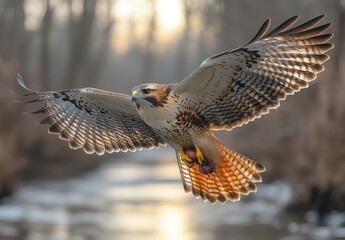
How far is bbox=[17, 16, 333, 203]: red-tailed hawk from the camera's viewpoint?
855 cm

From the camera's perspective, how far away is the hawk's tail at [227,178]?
29.6 ft

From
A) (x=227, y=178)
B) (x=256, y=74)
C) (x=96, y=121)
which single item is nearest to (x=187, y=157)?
(x=227, y=178)

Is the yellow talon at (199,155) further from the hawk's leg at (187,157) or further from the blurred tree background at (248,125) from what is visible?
the blurred tree background at (248,125)

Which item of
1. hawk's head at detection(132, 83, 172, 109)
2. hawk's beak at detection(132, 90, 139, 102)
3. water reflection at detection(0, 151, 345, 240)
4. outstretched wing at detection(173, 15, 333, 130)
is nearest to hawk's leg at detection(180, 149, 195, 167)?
outstretched wing at detection(173, 15, 333, 130)

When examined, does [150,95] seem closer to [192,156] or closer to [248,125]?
[192,156]

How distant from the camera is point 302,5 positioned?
26.9 metres

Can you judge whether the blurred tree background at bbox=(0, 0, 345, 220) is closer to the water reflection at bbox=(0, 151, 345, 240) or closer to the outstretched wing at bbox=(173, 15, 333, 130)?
the water reflection at bbox=(0, 151, 345, 240)

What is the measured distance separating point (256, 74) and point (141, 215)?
862 cm

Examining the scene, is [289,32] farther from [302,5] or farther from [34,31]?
[34,31]

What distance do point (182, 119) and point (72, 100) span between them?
54.9 inches

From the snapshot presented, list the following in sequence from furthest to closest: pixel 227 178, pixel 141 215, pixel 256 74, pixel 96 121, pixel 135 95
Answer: pixel 141 215
pixel 96 121
pixel 227 178
pixel 256 74
pixel 135 95

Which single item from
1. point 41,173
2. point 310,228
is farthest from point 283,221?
point 41,173

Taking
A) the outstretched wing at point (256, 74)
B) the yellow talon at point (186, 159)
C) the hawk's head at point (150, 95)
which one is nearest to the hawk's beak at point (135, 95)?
the hawk's head at point (150, 95)

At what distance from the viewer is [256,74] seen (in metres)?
8.79
